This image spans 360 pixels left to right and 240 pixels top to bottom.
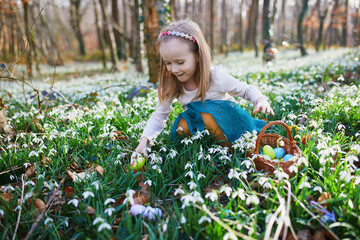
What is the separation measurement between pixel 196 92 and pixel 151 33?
11.5 ft

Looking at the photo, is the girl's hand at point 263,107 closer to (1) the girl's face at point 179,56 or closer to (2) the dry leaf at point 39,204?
(1) the girl's face at point 179,56

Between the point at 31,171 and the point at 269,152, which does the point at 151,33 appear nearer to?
the point at 31,171

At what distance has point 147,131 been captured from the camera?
8.75 ft

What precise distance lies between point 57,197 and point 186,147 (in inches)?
50.4

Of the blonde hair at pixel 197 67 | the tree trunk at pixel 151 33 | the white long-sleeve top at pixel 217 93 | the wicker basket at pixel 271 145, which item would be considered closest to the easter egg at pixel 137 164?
the white long-sleeve top at pixel 217 93

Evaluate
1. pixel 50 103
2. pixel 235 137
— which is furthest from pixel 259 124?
pixel 50 103

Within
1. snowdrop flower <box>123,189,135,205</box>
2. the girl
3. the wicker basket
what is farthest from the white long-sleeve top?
snowdrop flower <box>123,189,135,205</box>

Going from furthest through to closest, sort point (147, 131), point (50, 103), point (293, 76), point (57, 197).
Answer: point (293, 76) < point (50, 103) < point (147, 131) < point (57, 197)

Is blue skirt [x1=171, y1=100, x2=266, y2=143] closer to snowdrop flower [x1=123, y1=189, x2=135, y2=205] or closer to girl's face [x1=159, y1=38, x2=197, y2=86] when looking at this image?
girl's face [x1=159, y1=38, x2=197, y2=86]

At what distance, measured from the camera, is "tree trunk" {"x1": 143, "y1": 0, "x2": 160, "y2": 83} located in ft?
18.5

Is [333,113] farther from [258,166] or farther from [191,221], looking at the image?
[191,221]

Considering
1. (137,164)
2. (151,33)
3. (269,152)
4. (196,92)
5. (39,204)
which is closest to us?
(39,204)

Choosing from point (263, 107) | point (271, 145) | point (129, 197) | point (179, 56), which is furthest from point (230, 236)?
point (179, 56)

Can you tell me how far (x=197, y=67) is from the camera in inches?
106
